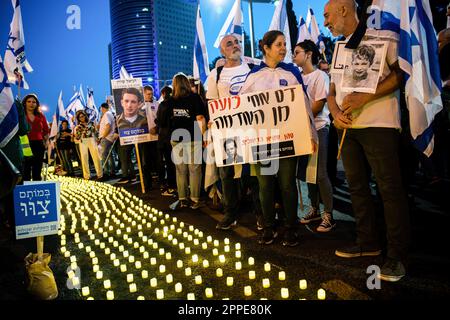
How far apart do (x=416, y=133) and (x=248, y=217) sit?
3128 millimetres

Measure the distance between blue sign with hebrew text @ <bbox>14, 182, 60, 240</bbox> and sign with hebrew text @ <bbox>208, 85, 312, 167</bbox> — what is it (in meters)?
2.08

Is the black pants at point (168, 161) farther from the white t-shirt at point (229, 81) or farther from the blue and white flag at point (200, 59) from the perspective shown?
the blue and white flag at point (200, 59)

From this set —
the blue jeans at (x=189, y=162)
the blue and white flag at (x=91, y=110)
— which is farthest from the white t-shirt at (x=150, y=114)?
the blue and white flag at (x=91, y=110)

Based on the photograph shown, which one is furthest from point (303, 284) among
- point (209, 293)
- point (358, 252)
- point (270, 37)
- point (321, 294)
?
point (270, 37)

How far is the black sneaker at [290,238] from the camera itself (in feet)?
13.7

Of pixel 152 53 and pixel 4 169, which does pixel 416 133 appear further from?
pixel 152 53

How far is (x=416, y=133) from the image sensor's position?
130 inches

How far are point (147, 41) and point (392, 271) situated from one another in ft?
327

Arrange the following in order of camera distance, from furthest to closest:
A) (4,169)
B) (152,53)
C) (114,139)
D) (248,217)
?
(152,53) → (114,139) → (248,217) → (4,169)

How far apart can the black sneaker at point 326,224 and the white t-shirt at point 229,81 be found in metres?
2.16

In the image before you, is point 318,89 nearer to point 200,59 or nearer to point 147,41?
point 200,59

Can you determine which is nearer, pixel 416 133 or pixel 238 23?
pixel 416 133

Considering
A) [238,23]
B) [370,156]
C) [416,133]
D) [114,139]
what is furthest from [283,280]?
[114,139]
